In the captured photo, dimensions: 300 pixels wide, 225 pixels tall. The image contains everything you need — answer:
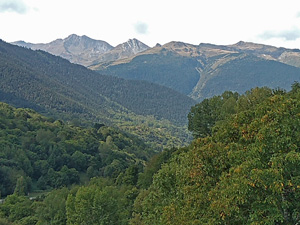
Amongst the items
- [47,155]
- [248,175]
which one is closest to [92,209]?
[248,175]

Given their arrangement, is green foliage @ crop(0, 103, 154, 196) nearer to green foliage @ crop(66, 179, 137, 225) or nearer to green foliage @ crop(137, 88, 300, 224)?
green foliage @ crop(66, 179, 137, 225)

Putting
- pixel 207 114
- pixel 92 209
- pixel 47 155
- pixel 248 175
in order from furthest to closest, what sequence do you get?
pixel 47 155, pixel 207 114, pixel 92 209, pixel 248 175

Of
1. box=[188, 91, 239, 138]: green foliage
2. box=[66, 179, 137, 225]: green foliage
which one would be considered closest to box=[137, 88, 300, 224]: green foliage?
box=[66, 179, 137, 225]: green foliage

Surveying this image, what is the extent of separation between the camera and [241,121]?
25219 millimetres

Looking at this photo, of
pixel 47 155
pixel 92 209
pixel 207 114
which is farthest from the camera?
pixel 47 155

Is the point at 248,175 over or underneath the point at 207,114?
underneath

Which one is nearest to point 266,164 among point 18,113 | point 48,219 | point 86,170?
point 48,219

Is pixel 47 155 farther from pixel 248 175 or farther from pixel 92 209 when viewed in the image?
pixel 248 175

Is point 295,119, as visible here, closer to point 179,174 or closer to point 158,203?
point 179,174

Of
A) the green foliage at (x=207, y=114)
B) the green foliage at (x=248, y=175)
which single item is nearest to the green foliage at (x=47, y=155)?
the green foliage at (x=207, y=114)

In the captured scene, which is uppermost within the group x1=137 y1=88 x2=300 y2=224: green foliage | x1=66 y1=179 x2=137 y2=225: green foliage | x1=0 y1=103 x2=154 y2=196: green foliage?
x1=137 y1=88 x2=300 y2=224: green foliage

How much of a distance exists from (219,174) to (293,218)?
5383 mm

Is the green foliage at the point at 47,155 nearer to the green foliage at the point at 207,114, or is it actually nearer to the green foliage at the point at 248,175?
the green foliage at the point at 207,114

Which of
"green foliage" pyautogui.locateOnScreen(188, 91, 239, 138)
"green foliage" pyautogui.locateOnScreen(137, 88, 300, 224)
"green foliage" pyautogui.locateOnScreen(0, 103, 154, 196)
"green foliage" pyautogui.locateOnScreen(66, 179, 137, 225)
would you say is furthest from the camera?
"green foliage" pyautogui.locateOnScreen(0, 103, 154, 196)
